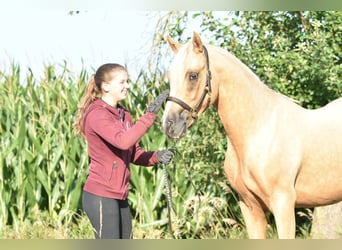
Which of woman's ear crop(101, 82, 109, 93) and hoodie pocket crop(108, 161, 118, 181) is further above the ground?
woman's ear crop(101, 82, 109, 93)

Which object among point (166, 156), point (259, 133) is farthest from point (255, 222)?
point (166, 156)

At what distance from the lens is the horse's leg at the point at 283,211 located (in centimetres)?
357

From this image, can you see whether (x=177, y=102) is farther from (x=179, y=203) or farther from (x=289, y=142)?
(x=179, y=203)

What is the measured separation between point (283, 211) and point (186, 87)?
887 mm

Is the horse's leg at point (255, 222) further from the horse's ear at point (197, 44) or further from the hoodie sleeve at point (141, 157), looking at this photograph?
the horse's ear at point (197, 44)

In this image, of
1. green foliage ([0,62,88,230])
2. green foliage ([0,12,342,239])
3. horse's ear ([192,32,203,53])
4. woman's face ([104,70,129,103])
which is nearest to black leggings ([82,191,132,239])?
woman's face ([104,70,129,103])

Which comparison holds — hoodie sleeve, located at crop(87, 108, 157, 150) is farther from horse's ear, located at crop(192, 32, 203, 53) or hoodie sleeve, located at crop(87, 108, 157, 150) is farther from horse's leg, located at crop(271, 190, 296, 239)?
horse's leg, located at crop(271, 190, 296, 239)

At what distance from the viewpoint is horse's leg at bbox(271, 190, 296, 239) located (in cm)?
357

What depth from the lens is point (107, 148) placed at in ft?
11.0

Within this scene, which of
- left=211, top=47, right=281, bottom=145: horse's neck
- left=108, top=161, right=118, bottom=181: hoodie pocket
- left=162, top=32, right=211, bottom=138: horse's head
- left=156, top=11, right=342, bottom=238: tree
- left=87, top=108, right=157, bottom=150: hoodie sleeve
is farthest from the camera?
left=156, top=11, right=342, bottom=238: tree

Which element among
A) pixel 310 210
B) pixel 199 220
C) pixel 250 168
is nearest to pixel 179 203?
pixel 199 220

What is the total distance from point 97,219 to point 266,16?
326 centimetres

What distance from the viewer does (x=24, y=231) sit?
5.99 meters

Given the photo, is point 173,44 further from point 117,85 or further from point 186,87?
point 117,85
